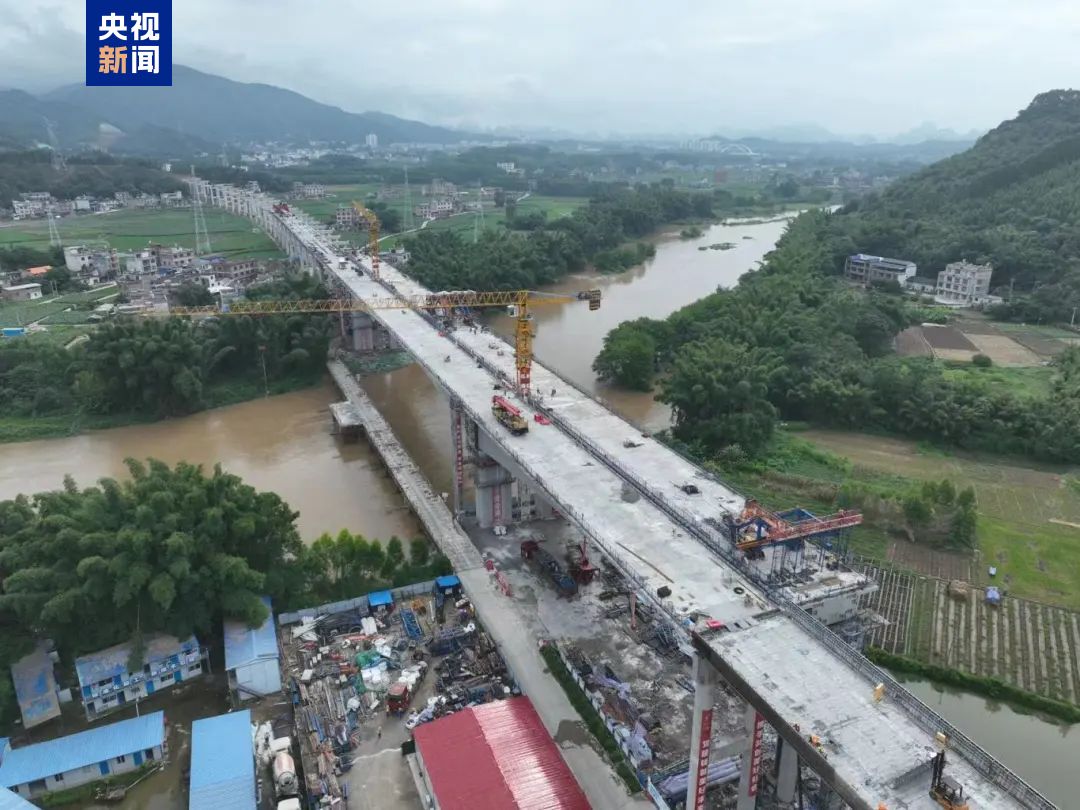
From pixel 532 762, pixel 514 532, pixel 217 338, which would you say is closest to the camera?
pixel 532 762

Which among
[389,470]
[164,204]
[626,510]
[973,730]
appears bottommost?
[973,730]

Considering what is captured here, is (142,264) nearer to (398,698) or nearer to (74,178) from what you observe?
(74,178)

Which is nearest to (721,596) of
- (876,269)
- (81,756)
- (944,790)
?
(944,790)

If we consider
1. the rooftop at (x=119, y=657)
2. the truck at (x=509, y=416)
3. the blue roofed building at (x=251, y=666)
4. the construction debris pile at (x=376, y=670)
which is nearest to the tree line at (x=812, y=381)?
the truck at (x=509, y=416)

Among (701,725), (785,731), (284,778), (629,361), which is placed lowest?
(284,778)

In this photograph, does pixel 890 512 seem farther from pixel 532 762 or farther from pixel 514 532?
pixel 532 762

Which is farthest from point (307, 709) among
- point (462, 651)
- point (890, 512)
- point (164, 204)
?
point (164, 204)
